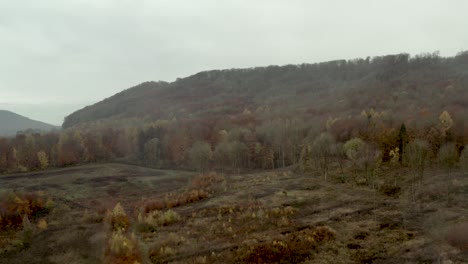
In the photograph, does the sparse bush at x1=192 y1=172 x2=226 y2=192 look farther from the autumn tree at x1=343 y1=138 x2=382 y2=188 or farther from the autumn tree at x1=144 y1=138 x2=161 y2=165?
the autumn tree at x1=144 y1=138 x2=161 y2=165

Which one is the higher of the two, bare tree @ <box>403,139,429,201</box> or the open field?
bare tree @ <box>403,139,429,201</box>

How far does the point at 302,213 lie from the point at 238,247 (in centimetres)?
1397

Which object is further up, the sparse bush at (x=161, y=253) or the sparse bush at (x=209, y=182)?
the sparse bush at (x=209, y=182)

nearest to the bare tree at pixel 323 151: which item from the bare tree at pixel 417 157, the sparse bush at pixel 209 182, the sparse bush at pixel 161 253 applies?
the bare tree at pixel 417 157

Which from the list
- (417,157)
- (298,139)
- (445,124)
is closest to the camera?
(417,157)

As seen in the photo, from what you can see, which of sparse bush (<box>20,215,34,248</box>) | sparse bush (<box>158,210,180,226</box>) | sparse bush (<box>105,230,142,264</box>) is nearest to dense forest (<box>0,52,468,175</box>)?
sparse bush (<box>158,210,180,226</box>)

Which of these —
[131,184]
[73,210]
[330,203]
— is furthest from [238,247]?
[131,184]

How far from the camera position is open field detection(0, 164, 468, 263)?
105 feet

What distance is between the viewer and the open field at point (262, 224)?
105 feet

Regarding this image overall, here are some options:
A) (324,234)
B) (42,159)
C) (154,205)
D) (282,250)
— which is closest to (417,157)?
(324,234)

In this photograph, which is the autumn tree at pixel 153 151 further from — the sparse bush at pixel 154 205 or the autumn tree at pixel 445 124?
the autumn tree at pixel 445 124

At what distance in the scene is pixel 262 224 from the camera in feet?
138

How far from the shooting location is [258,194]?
58.2m

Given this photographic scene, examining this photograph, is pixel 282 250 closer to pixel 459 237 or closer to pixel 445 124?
pixel 459 237
